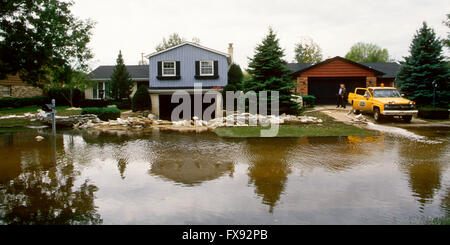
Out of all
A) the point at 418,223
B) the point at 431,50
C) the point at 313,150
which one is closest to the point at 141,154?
the point at 313,150

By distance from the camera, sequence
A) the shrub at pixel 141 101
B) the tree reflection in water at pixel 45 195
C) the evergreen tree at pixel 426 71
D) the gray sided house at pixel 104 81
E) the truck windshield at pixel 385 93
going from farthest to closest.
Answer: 1. the gray sided house at pixel 104 81
2. the shrub at pixel 141 101
3. the evergreen tree at pixel 426 71
4. the truck windshield at pixel 385 93
5. the tree reflection in water at pixel 45 195

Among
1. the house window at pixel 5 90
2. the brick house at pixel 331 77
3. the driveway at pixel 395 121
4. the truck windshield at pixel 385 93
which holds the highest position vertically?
the brick house at pixel 331 77

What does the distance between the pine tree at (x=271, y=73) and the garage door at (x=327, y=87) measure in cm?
1032

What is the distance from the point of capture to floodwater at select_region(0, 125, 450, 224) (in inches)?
199

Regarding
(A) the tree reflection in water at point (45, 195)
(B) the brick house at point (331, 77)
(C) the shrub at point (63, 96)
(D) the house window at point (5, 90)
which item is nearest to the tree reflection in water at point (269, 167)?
(A) the tree reflection in water at point (45, 195)

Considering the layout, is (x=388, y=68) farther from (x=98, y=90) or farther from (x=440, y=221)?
(x=440, y=221)

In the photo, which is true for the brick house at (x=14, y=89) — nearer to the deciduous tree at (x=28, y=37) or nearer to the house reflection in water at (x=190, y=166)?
the deciduous tree at (x=28, y=37)

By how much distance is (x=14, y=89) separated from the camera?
31266 mm

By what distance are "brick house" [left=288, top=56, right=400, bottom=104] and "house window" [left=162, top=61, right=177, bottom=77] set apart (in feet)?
34.6

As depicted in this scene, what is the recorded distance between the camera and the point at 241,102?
20.7 meters

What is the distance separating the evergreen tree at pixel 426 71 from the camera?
74.4 feet

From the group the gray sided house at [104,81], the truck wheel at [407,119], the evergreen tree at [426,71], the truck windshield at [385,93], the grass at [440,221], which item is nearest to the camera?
the grass at [440,221]

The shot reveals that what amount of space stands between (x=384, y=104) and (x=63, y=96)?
29378 millimetres
